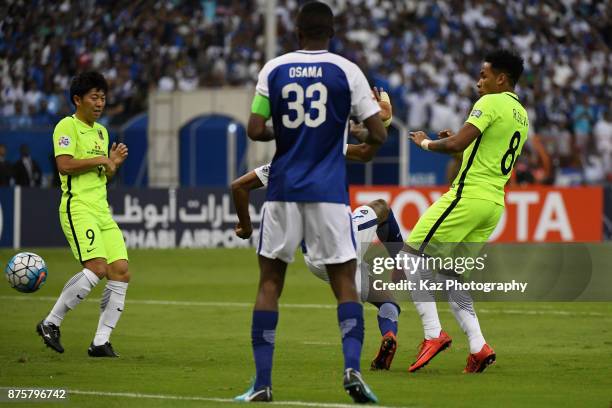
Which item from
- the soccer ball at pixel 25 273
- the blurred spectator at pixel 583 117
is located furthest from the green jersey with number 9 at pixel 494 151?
the blurred spectator at pixel 583 117

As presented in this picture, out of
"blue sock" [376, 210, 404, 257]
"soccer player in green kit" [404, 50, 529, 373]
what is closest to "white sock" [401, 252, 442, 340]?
"soccer player in green kit" [404, 50, 529, 373]

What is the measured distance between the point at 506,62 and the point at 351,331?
315 cm

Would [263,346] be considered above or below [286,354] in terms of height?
above

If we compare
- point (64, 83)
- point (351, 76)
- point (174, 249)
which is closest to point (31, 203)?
point (174, 249)

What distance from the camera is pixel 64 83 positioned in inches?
1252

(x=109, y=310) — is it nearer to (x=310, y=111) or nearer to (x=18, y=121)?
(x=310, y=111)

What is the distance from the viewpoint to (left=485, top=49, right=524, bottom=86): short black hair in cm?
977

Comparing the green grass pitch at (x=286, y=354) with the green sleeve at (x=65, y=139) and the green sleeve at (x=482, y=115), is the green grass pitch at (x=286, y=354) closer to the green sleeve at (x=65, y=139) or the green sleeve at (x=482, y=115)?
the green sleeve at (x=65, y=139)

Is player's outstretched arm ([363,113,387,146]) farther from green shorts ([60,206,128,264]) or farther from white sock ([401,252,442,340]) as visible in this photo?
green shorts ([60,206,128,264])

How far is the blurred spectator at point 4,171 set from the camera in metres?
26.9

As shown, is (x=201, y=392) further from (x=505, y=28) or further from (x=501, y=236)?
(x=505, y=28)

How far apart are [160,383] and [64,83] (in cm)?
2384

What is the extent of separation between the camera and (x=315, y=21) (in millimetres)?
7547

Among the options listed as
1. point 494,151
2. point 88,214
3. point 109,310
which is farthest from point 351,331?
point 88,214
